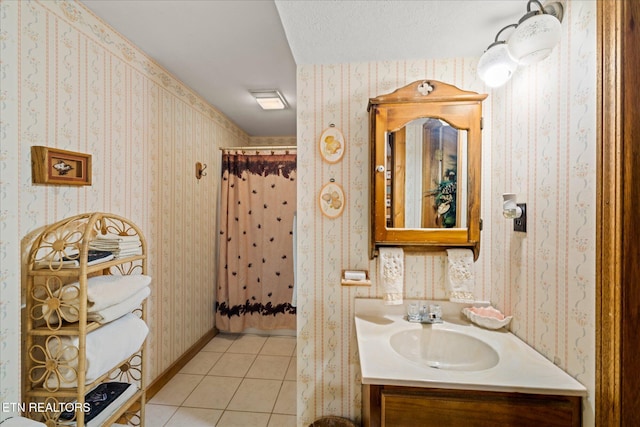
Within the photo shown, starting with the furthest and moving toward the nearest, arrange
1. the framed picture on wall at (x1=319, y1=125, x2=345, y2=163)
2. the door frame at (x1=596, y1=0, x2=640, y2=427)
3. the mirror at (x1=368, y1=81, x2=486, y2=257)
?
the framed picture on wall at (x1=319, y1=125, x2=345, y2=163) < the mirror at (x1=368, y1=81, x2=486, y2=257) < the door frame at (x1=596, y1=0, x2=640, y2=427)

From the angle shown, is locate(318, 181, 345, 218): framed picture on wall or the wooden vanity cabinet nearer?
the wooden vanity cabinet

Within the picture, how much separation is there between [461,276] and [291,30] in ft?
4.82

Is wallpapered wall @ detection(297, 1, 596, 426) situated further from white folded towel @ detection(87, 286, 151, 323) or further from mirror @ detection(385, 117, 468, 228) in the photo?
white folded towel @ detection(87, 286, 151, 323)


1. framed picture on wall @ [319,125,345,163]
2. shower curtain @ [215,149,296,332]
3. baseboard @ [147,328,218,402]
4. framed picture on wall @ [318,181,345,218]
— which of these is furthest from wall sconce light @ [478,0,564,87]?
baseboard @ [147,328,218,402]

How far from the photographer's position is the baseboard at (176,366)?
211 centimetres

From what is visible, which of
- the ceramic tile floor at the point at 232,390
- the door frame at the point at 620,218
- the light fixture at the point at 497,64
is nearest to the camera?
the door frame at the point at 620,218

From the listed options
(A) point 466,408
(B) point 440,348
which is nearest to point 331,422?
(B) point 440,348

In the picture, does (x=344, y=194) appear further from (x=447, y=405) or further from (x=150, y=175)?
(x=150, y=175)

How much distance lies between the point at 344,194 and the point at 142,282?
1177mm

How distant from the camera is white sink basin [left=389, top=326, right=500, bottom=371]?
129 centimetres

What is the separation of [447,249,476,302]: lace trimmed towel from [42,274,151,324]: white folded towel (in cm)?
162

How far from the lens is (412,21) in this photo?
128cm

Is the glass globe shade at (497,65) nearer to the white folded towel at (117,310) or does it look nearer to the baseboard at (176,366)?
the white folded towel at (117,310)

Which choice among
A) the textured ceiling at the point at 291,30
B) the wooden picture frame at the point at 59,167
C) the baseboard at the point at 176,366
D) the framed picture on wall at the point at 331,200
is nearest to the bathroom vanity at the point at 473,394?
the framed picture on wall at the point at 331,200
